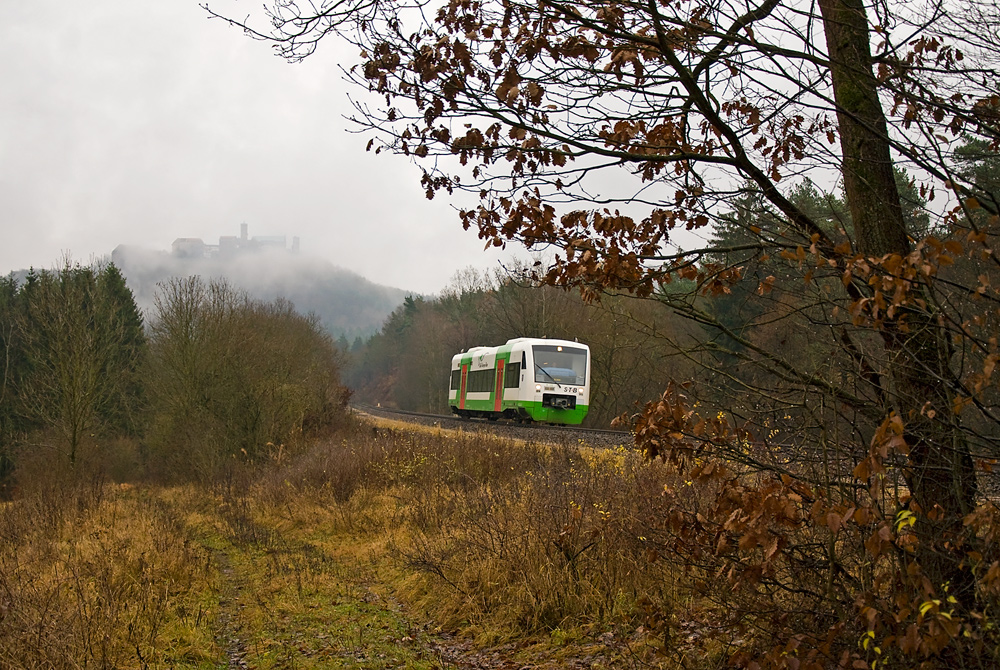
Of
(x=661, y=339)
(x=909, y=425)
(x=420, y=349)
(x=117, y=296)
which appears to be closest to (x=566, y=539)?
(x=661, y=339)

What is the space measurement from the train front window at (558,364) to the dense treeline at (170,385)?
9.13 meters

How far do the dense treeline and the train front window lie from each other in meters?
9.13

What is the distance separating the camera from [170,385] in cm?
2877

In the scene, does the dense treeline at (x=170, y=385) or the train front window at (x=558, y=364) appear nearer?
the train front window at (x=558, y=364)

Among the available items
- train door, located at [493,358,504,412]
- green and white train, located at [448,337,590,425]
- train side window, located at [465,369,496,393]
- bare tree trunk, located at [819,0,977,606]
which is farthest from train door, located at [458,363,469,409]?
bare tree trunk, located at [819,0,977,606]

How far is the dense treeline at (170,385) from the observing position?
25766 mm

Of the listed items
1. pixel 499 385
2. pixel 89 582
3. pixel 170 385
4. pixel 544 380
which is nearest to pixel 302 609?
pixel 89 582

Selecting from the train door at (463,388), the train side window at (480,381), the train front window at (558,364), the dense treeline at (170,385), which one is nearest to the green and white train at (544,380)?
the train front window at (558,364)

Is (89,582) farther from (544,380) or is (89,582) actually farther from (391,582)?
(544,380)

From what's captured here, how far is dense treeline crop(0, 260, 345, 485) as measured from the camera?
25.8 meters

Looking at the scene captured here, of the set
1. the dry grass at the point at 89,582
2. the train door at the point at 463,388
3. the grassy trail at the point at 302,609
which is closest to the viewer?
the dry grass at the point at 89,582

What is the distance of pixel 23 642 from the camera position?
589cm

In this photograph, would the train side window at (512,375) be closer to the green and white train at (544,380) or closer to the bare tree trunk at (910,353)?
the green and white train at (544,380)

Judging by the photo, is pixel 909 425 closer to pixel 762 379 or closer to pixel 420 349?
pixel 762 379
